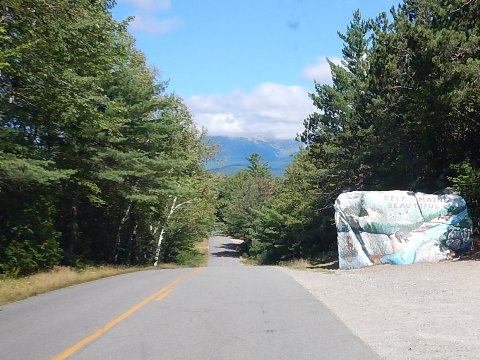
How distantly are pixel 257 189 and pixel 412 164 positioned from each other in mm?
61852

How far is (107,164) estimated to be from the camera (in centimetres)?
2612

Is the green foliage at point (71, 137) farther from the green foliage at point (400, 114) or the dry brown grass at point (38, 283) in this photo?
the green foliage at point (400, 114)

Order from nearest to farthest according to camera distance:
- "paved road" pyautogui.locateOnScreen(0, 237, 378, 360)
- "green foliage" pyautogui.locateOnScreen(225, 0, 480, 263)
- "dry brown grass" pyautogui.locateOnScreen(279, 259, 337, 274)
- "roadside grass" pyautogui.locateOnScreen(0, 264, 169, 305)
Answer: "paved road" pyautogui.locateOnScreen(0, 237, 378, 360), "roadside grass" pyautogui.locateOnScreen(0, 264, 169, 305), "green foliage" pyautogui.locateOnScreen(225, 0, 480, 263), "dry brown grass" pyautogui.locateOnScreen(279, 259, 337, 274)

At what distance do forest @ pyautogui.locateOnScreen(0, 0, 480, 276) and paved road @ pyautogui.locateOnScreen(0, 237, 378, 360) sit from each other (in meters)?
7.07

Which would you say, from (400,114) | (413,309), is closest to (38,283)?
(413,309)

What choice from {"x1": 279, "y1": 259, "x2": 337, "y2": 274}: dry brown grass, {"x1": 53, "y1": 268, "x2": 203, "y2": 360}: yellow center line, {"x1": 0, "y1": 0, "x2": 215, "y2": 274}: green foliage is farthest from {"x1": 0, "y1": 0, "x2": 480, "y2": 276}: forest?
{"x1": 53, "y1": 268, "x2": 203, "y2": 360}: yellow center line

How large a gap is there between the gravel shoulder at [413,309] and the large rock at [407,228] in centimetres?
277

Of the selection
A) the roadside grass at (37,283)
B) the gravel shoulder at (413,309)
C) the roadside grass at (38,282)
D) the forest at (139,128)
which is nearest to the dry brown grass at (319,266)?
the forest at (139,128)

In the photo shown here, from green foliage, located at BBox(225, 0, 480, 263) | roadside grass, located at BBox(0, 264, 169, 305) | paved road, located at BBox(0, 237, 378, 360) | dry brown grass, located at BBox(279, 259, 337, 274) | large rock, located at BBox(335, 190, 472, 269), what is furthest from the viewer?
dry brown grass, located at BBox(279, 259, 337, 274)

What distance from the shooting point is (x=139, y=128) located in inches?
1147

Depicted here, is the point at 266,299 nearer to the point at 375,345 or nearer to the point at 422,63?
the point at 375,345

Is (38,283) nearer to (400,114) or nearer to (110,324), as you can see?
(110,324)

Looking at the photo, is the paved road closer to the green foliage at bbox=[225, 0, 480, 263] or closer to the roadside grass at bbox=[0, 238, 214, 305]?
the roadside grass at bbox=[0, 238, 214, 305]

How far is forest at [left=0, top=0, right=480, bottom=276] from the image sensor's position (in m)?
16.1
